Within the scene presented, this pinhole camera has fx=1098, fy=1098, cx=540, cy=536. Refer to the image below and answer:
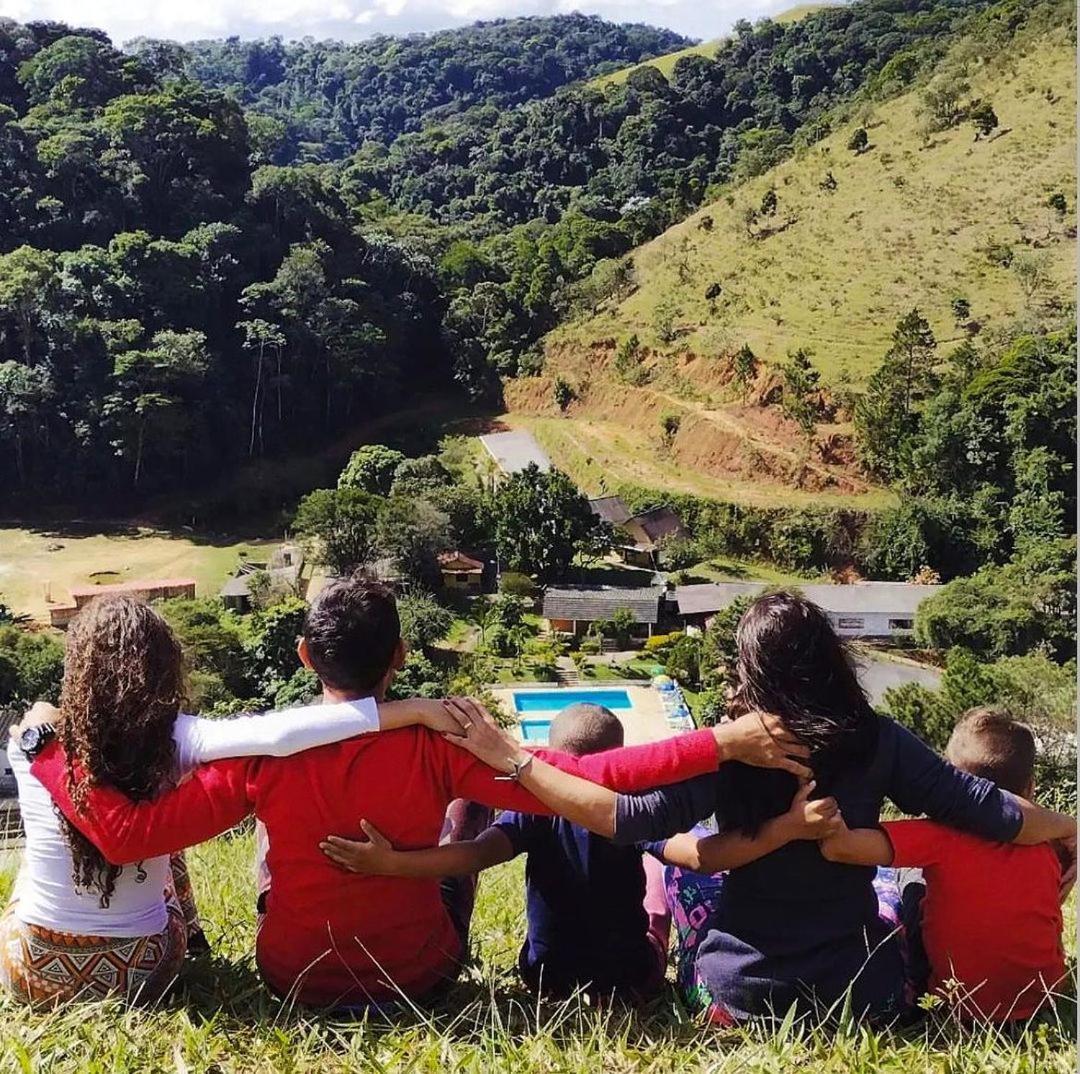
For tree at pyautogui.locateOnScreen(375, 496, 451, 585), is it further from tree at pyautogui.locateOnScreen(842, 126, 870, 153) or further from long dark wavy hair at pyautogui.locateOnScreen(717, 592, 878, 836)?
tree at pyautogui.locateOnScreen(842, 126, 870, 153)

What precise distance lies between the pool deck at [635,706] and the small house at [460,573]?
445 centimetres

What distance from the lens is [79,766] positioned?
83.2 inches

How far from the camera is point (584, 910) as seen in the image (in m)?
2.37

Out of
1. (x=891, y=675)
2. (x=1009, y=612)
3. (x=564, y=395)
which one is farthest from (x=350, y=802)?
(x=564, y=395)

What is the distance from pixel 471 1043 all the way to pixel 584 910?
1.41 feet

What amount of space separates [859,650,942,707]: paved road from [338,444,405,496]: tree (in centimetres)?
1115

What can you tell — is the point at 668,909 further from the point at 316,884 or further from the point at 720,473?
the point at 720,473

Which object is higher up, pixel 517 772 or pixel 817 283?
pixel 817 283

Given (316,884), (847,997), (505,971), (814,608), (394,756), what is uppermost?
(814,608)

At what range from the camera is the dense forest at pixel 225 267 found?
26.0 m

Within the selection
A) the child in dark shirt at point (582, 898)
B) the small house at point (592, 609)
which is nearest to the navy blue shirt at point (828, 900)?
the child in dark shirt at point (582, 898)

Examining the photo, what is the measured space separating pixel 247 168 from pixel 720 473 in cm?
1818

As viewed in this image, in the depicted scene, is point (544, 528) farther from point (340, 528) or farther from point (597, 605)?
point (340, 528)

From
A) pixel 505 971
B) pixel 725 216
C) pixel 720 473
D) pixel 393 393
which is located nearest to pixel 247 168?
pixel 393 393
